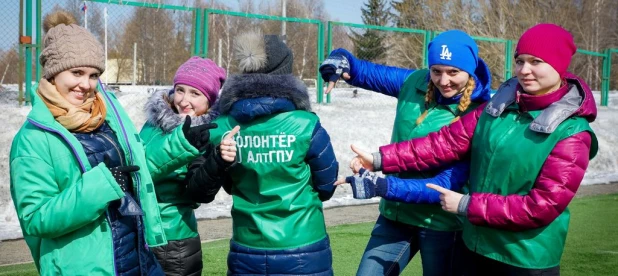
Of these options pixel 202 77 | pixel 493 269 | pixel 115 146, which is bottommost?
pixel 493 269

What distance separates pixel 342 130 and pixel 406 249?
30.7ft

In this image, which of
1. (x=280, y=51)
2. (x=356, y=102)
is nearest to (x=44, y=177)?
(x=280, y=51)

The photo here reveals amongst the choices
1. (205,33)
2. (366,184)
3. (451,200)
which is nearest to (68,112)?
(366,184)

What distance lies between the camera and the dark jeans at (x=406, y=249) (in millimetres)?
3965

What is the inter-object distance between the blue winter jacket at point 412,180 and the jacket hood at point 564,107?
2.10 feet

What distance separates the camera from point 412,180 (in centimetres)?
380

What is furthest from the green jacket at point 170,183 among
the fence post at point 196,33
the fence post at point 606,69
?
the fence post at point 606,69

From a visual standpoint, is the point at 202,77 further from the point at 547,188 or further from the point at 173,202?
the point at 547,188

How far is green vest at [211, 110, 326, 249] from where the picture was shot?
11.8ft

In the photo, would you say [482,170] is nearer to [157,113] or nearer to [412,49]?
[157,113]

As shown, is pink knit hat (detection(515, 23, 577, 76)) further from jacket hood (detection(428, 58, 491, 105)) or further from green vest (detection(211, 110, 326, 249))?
green vest (detection(211, 110, 326, 249))

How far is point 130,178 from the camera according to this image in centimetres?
315

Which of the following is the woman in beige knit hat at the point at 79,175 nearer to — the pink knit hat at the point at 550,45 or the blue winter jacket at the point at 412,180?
the blue winter jacket at the point at 412,180

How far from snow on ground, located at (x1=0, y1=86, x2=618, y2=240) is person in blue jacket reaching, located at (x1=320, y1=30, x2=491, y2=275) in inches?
189
